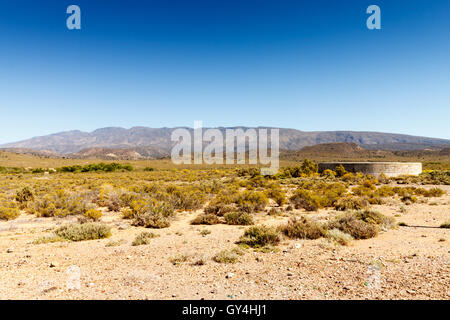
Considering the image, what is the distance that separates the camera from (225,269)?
19.3 feet

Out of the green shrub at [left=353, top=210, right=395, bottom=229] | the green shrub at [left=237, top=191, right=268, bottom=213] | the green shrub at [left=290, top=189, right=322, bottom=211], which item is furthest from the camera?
the green shrub at [left=290, top=189, right=322, bottom=211]

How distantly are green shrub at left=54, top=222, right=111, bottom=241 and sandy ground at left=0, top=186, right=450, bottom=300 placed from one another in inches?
14.9

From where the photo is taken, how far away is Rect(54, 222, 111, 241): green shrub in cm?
845

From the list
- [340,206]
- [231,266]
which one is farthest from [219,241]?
[340,206]

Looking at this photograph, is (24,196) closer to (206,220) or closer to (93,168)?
(206,220)

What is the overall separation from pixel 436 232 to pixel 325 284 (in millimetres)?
6669

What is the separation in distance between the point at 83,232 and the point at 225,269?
560cm

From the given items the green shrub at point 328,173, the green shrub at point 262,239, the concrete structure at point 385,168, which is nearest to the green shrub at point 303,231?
the green shrub at point 262,239

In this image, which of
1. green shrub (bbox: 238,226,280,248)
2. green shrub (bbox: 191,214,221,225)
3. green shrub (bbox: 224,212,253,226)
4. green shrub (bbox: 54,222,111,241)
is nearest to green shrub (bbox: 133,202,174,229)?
green shrub (bbox: 191,214,221,225)

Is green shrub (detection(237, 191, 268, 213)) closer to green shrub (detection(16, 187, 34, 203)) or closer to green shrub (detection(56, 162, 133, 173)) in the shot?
green shrub (detection(16, 187, 34, 203))

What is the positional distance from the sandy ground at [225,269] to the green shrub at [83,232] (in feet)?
1.24

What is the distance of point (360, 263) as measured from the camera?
596 cm

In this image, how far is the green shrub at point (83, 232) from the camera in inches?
332
